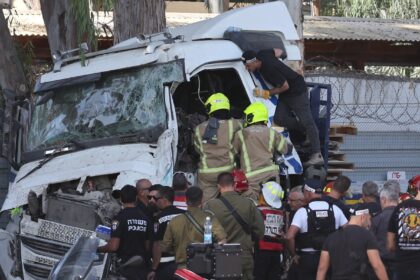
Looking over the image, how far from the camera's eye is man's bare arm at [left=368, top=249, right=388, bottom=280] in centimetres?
880

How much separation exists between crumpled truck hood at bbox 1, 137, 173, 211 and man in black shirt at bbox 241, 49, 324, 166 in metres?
1.80

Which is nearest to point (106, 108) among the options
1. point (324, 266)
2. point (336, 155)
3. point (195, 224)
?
point (195, 224)

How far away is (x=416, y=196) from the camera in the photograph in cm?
992

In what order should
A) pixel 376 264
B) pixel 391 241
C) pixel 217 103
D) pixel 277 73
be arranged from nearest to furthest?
pixel 376 264
pixel 391 241
pixel 217 103
pixel 277 73

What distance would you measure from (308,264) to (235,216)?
114 centimetres

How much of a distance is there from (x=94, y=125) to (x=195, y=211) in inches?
106

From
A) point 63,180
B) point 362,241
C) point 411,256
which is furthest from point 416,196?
point 63,180

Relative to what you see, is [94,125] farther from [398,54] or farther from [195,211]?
[398,54]

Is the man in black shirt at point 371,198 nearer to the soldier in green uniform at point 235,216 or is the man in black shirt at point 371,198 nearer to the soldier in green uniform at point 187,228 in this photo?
the soldier in green uniform at point 235,216

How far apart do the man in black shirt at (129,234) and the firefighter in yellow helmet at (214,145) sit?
121cm

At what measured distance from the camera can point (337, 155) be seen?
50.2 feet

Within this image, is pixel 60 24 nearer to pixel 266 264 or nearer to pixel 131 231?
pixel 266 264

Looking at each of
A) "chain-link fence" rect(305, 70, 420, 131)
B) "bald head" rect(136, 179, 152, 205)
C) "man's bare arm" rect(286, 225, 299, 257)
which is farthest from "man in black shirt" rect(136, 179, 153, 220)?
"chain-link fence" rect(305, 70, 420, 131)

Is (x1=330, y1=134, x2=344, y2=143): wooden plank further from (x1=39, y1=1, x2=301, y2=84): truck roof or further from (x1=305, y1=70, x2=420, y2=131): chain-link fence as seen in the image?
(x1=39, y1=1, x2=301, y2=84): truck roof
